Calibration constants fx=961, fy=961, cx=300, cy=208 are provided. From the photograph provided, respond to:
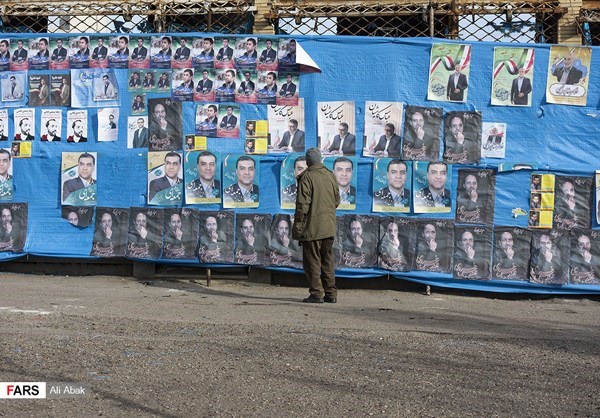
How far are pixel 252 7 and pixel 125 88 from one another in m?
1.95

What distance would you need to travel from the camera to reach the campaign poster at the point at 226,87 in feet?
37.3

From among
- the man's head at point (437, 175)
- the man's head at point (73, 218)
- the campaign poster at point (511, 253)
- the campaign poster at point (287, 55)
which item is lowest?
the campaign poster at point (511, 253)

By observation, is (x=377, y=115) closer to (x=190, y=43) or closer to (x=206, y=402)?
(x=190, y=43)

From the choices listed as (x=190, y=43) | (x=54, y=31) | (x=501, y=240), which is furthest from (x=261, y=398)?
(x=54, y=31)

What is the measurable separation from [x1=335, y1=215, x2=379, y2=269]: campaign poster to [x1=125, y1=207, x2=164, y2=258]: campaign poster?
216 centimetres

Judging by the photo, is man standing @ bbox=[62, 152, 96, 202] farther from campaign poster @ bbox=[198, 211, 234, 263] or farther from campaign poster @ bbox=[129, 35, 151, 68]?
campaign poster @ bbox=[198, 211, 234, 263]

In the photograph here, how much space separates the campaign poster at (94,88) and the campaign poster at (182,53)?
0.78 metres

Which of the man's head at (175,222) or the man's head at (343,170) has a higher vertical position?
the man's head at (343,170)

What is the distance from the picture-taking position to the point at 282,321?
875cm

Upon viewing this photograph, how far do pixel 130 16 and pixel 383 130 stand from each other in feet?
12.1

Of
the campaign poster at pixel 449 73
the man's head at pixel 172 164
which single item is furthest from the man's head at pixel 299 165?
the campaign poster at pixel 449 73

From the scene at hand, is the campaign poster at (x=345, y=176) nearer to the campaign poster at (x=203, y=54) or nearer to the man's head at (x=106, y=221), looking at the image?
the campaign poster at (x=203, y=54)

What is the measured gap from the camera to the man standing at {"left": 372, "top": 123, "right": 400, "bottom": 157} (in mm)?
11094

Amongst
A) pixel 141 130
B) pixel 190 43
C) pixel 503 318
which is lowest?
pixel 503 318
